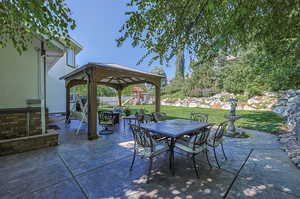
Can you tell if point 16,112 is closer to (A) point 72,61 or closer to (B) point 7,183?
(B) point 7,183

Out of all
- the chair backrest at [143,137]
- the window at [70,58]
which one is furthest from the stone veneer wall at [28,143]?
the window at [70,58]

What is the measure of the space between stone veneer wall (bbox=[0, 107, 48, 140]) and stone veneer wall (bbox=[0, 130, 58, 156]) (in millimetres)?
291

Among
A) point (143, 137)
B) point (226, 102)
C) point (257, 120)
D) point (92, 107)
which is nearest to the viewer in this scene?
point (143, 137)

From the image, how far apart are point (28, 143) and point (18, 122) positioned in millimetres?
658

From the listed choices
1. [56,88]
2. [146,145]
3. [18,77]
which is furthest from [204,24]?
[56,88]

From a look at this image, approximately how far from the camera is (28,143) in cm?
370

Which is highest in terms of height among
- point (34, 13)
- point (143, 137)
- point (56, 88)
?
point (34, 13)

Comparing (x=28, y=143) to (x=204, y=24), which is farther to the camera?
(x=28, y=143)

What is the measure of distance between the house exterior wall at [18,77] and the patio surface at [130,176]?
1.53 meters

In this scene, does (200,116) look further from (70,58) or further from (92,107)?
(70,58)

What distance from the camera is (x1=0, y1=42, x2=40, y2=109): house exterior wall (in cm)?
361

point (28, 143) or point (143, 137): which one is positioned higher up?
point (143, 137)

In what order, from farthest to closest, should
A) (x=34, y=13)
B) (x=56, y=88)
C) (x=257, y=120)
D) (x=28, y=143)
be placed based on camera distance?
1. (x=56, y=88)
2. (x=257, y=120)
3. (x=28, y=143)
4. (x=34, y=13)

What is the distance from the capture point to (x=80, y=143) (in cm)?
435
